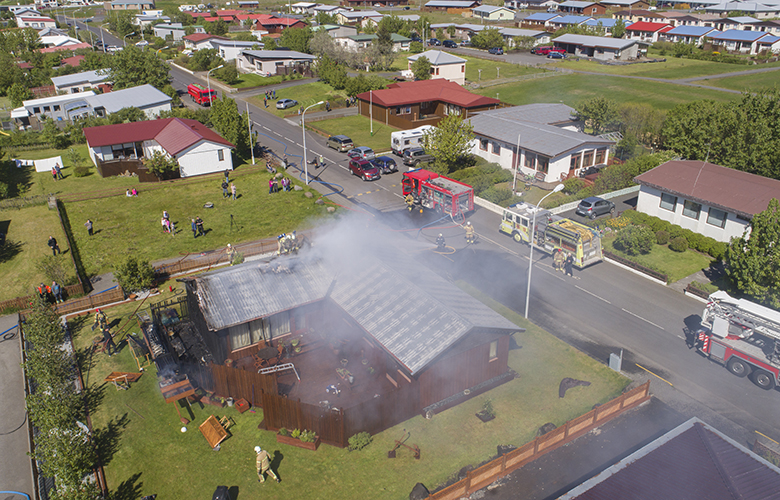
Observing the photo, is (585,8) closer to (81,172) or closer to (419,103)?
(419,103)

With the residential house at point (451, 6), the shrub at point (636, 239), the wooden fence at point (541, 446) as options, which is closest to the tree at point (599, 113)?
the shrub at point (636, 239)

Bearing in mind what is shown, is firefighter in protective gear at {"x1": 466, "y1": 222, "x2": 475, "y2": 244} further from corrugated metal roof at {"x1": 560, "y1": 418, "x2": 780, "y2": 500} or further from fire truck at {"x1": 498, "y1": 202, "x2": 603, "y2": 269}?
corrugated metal roof at {"x1": 560, "y1": 418, "x2": 780, "y2": 500}

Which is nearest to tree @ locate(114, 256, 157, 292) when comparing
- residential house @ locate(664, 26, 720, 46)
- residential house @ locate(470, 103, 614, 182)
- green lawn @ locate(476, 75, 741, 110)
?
residential house @ locate(470, 103, 614, 182)

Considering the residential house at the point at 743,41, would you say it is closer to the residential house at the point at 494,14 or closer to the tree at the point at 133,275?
the residential house at the point at 494,14

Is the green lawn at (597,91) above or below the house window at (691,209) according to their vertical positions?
above

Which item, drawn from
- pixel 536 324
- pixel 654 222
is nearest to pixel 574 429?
pixel 536 324
